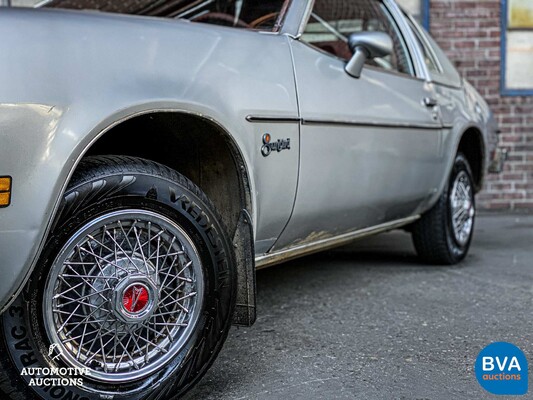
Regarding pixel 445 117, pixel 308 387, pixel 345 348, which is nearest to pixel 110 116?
pixel 308 387

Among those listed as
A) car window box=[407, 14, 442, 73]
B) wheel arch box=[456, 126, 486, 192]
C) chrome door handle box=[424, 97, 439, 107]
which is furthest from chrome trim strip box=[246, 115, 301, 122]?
wheel arch box=[456, 126, 486, 192]

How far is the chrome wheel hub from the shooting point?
4938mm

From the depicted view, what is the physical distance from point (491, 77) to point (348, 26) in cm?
403

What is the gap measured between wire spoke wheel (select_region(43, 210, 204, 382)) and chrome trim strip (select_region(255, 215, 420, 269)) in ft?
2.23

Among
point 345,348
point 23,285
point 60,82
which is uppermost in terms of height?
point 60,82

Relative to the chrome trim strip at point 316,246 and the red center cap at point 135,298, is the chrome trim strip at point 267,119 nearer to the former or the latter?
the chrome trim strip at point 316,246

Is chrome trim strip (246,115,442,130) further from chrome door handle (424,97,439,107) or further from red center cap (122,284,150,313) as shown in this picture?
red center cap (122,284,150,313)

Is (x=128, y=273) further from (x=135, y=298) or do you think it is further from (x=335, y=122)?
(x=335, y=122)

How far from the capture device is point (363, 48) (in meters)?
3.66

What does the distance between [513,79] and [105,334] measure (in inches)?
252

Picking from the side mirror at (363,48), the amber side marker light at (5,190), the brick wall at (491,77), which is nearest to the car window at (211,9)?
the side mirror at (363,48)

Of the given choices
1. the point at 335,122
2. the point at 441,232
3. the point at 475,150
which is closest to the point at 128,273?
the point at 335,122

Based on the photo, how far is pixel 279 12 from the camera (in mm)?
3455

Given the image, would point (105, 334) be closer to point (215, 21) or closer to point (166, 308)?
point (166, 308)
